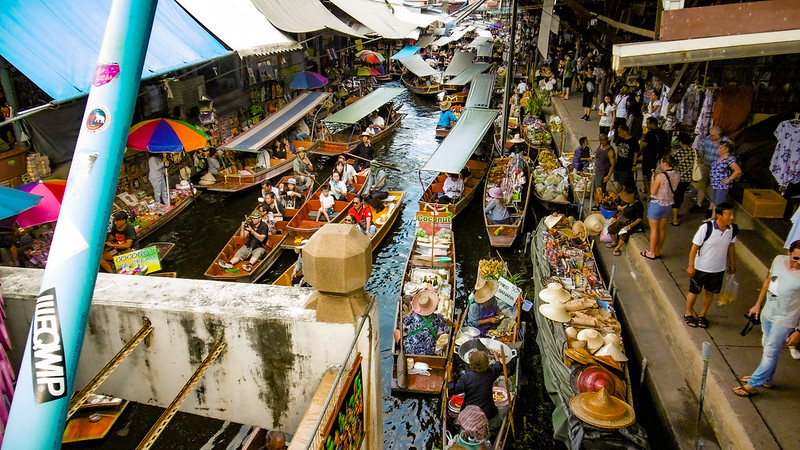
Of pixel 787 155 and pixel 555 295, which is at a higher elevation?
pixel 787 155

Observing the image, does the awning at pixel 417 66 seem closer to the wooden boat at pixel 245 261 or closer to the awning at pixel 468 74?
the awning at pixel 468 74

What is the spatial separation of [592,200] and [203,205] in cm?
1119

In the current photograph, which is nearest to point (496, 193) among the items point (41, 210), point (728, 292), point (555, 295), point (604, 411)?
point (555, 295)

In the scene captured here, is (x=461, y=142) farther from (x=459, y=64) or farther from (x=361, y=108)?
(x=459, y=64)

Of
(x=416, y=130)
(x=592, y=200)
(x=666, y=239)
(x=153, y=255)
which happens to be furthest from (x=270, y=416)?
(x=416, y=130)

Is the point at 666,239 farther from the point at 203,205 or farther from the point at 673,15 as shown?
the point at 203,205

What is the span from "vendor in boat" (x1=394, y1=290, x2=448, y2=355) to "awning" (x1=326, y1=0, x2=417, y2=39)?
20228 millimetres

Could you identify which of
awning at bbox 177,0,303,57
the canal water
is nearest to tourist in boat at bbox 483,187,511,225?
the canal water

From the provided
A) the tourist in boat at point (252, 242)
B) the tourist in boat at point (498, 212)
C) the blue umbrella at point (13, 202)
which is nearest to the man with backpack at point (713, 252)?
the tourist in boat at point (498, 212)

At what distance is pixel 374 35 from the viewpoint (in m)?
27.3

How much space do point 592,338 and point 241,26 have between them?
548 inches

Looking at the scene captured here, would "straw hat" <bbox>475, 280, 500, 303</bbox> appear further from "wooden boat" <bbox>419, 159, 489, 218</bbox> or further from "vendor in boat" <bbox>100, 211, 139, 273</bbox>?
"vendor in boat" <bbox>100, 211, 139, 273</bbox>

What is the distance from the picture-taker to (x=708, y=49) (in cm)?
563

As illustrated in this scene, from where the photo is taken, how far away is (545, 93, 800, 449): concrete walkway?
5.98 meters
